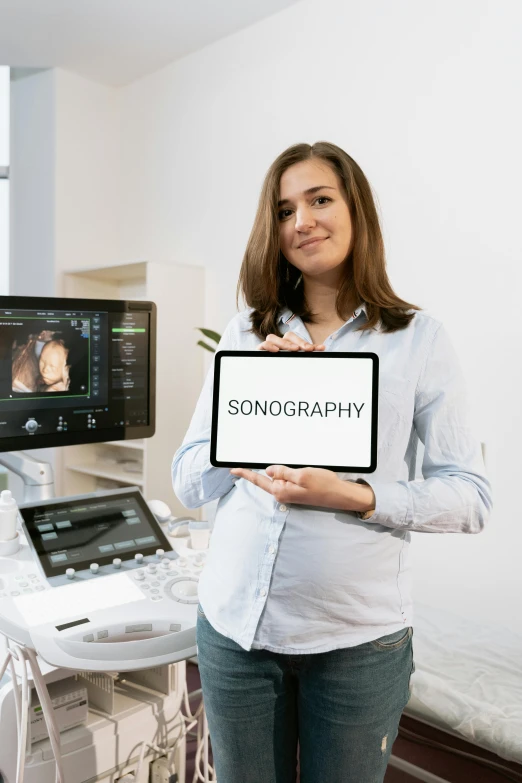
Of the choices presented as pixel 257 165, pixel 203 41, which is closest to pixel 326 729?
pixel 257 165

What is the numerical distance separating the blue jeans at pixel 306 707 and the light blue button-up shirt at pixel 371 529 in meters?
0.03

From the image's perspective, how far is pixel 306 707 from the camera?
917 mm

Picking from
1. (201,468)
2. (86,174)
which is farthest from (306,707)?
(86,174)

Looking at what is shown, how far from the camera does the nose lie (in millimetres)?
1005

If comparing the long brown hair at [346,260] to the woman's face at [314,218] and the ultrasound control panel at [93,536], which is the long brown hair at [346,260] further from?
the ultrasound control panel at [93,536]

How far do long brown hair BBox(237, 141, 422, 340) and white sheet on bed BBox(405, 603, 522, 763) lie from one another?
44.4 inches

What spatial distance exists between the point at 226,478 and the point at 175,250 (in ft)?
8.48

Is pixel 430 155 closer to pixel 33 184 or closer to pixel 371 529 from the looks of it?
pixel 371 529

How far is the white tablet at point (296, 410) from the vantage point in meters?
0.87

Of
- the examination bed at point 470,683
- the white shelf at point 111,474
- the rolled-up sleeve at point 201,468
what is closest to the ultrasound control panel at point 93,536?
the rolled-up sleeve at point 201,468

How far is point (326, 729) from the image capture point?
2.93 feet

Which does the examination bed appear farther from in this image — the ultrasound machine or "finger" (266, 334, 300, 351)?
"finger" (266, 334, 300, 351)

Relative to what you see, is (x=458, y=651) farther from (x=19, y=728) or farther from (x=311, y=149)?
(x=311, y=149)

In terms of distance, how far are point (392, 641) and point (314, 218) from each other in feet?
2.13
